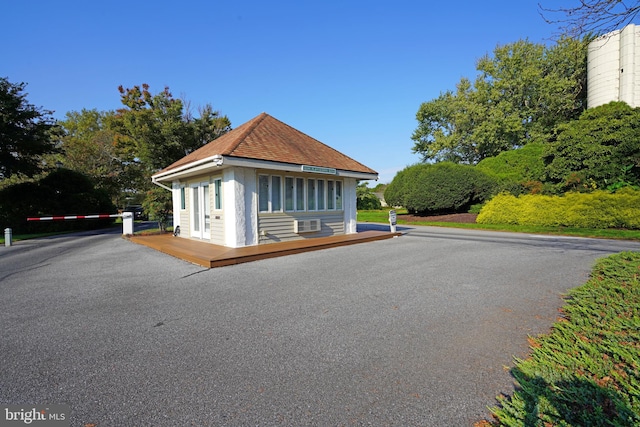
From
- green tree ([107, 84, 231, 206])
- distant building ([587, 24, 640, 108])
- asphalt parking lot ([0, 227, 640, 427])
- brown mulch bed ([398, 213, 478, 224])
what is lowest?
asphalt parking lot ([0, 227, 640, 427])

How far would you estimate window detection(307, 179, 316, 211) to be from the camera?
36.6ft

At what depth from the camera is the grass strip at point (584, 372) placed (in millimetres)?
1981

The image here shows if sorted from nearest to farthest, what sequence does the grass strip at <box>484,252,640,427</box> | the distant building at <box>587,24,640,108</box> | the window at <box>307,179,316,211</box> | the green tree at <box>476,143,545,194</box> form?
the grass strip at <box>484,252,640,427</box>
the window at <box>307,179,316,211</box>
the distant building at <box>587,24,640,108</box>
the green tree at <box>476,143,545,194</box>

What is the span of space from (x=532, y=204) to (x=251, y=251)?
52.4 ft

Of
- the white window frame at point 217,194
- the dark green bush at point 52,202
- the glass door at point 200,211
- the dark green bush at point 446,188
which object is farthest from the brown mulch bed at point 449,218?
the dark green bush at point 52,202

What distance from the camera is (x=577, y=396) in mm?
2178

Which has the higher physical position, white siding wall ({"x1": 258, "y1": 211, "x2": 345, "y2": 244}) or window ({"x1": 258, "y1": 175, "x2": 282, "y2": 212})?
window ({"x1": 258, "y1": 175, "x2": 282, "y2": 212})

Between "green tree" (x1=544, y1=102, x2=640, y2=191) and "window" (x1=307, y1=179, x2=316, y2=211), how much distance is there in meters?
15.4

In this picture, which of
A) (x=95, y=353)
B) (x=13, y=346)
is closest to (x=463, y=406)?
(x=95, y=353)

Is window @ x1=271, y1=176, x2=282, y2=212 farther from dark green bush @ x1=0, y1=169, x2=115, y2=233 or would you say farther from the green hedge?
Answer: dark green bush @ x1=0, y1=169, x2=115, y2=233

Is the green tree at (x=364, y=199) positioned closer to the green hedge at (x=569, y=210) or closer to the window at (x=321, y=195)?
the green hedge at (x=569, y=210)

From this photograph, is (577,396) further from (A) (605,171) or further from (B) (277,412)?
(A) (605,171)

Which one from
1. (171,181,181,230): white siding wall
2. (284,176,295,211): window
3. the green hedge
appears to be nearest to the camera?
(284,176,295,211): window

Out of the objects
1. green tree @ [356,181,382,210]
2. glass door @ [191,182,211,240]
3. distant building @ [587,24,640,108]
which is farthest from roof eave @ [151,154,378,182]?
green tree @ [356,181,382,210]
